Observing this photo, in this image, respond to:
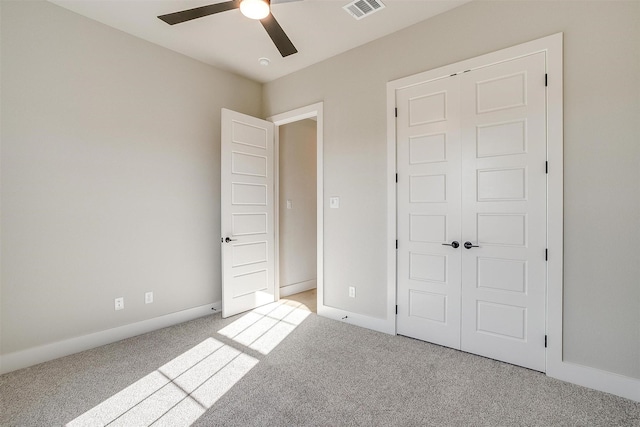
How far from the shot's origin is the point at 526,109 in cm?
230

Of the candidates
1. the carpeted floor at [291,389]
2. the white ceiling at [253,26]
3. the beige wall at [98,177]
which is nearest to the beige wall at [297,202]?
the beige wall at [98,177]

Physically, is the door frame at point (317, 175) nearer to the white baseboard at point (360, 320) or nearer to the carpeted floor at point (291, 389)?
the white baseboard at point (360, 320)

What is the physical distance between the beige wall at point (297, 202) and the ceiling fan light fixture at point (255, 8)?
7.53 ft

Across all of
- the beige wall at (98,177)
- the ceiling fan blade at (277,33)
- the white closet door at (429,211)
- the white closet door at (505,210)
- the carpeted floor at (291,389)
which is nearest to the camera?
the carpeted floor at (291,389)

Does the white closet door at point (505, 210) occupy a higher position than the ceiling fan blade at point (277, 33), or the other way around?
the ceiling fan blade at point (277, 33)

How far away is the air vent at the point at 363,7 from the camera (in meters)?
A: 2.50

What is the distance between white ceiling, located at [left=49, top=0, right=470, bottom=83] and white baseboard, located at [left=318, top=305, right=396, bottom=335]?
284cm

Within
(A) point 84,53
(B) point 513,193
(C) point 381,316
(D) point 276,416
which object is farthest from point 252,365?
(A) point 84,53

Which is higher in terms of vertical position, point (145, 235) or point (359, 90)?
point (359, 90)

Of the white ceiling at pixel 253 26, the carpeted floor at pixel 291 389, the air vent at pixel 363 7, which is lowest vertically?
the carpeted floor at pixel 291 389

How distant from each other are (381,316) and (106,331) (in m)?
2.63

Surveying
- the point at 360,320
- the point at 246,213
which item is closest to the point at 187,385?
the point at 360,320

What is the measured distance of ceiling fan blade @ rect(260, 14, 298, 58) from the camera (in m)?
2.14

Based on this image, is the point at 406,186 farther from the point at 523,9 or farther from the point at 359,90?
the point at 523,9
